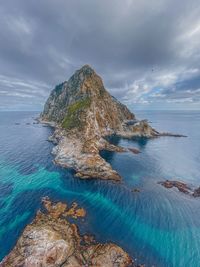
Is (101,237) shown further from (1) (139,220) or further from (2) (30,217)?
(2) (30,217)

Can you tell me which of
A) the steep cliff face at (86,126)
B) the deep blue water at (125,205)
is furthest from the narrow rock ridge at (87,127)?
the deep blue water at (125,205)

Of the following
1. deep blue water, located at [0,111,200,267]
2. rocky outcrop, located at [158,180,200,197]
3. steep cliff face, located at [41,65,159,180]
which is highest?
steep cliff face, located at [41,65,159,180]

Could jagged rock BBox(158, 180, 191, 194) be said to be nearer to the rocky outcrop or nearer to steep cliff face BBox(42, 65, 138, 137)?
the rocky outcrop

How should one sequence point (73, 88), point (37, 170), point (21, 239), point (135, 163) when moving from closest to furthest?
point (21, 239), point (37, 170), point (135, 163), point (73, 88)

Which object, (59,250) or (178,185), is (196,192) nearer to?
(178,185)

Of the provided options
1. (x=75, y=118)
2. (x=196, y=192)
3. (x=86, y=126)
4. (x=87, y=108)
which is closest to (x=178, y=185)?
(x=196, y=192)

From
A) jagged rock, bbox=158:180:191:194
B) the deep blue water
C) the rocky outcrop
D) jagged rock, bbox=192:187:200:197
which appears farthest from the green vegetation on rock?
jagged rock, bbox=192:187:200:197

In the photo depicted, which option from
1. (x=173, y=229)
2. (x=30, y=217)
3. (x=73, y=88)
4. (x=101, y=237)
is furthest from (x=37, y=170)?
(x=73, y=88)
